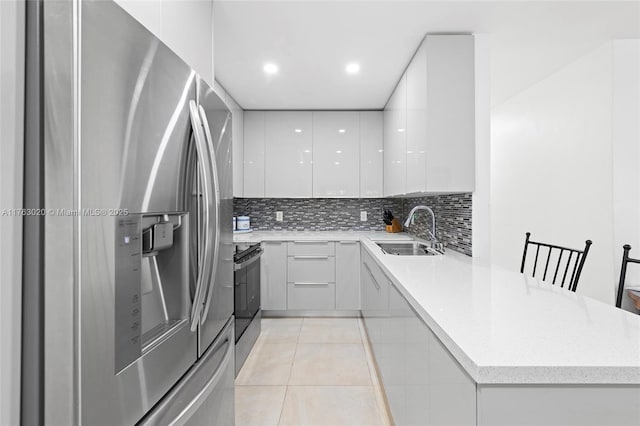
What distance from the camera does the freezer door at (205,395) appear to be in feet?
3.11

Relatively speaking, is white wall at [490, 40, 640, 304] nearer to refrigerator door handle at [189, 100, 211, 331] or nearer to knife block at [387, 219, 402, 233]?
knife block at [387, 219, 402, 233]

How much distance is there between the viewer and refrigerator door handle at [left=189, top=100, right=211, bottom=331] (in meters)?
1.02

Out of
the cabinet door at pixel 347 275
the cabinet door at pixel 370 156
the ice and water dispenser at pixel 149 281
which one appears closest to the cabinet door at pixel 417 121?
the cabinet door at pixel 347 275

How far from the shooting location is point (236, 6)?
195 cm

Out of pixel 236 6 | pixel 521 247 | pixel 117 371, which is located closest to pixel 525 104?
pixel 521 247

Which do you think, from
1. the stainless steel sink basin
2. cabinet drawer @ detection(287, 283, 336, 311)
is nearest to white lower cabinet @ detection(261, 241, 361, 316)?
cabinet drawer @ detection(287, 283, 336, 311)

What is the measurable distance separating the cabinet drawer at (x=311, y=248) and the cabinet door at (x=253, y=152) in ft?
2.58

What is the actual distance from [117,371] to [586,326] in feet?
4.15

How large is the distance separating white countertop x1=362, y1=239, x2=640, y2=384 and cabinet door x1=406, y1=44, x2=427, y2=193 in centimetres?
100

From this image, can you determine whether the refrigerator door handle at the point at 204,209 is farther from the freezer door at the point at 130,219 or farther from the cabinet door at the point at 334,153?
the cabinet door at the point at 334,153

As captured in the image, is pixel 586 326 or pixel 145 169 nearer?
pixel 145 169

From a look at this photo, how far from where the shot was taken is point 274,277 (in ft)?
12.4

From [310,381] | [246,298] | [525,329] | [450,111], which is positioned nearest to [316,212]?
[246,298]

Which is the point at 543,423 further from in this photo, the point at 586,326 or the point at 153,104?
the point at 153,104
